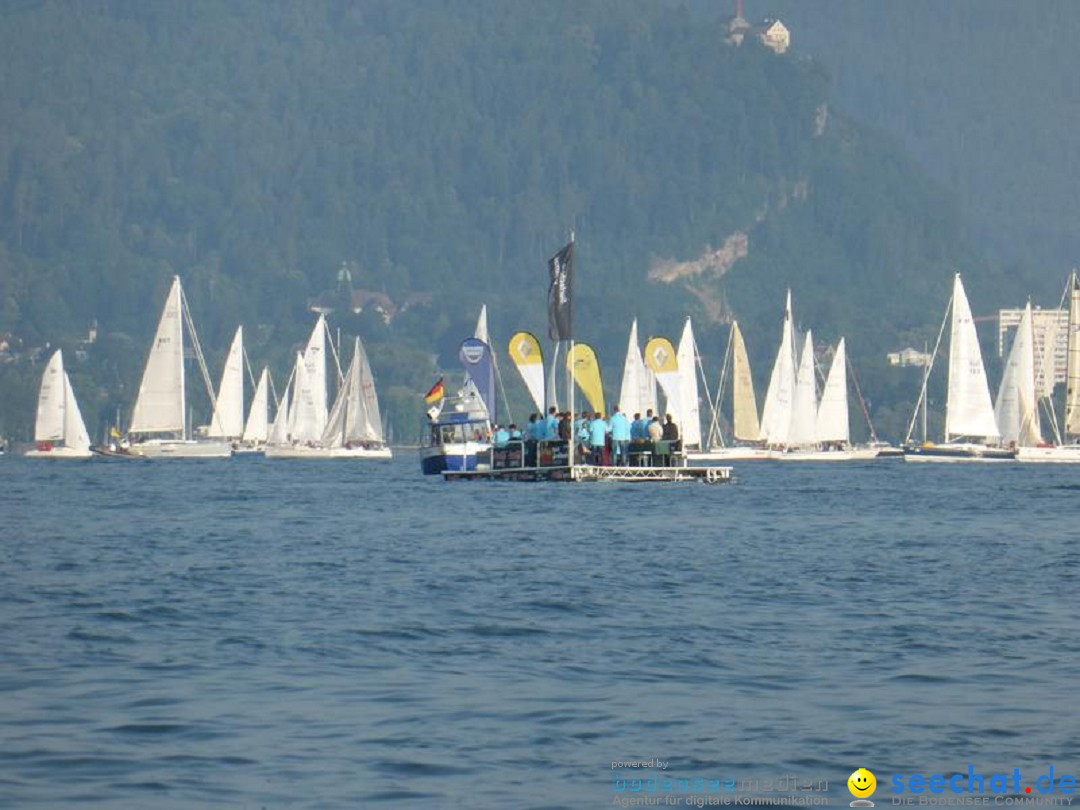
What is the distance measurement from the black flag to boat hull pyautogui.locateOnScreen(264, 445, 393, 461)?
64.0 m

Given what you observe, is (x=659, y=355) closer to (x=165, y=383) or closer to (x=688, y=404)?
(x=688, y=404)

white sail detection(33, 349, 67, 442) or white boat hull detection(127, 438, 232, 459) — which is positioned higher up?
white sail detection(33, 349, 67, 442)

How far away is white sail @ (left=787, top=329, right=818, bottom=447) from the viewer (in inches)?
5743

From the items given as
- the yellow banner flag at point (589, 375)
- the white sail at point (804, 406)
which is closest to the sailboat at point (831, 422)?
the white sail at point (804, 406)

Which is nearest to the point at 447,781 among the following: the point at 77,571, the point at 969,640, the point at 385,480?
the point at 969,640

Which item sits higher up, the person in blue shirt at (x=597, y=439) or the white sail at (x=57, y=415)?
the white sail at (x=57, y=415)

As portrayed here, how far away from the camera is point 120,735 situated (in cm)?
2256

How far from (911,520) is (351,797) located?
39519 mm

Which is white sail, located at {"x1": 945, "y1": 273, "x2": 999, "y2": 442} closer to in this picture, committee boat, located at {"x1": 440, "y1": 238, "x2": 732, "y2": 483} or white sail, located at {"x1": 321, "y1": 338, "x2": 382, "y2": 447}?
white sail, located at {"x1": 321, "y1": 338, "x2": 382, "y2": 447}

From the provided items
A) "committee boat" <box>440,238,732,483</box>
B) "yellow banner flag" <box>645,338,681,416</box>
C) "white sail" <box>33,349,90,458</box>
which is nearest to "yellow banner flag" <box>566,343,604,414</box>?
"yellow banner flag" <box>645,338,681,416</box>

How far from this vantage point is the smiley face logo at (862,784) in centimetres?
2025

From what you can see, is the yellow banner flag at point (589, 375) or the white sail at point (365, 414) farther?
the white sail at point (365, 414)

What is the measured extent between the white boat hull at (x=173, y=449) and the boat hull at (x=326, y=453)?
20.5 ft

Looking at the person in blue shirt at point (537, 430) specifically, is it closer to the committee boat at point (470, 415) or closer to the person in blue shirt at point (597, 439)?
the person in blue shirt at point (597, 439)
